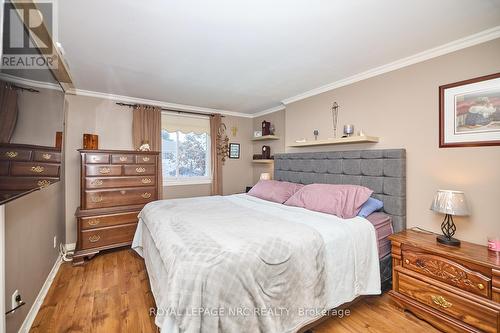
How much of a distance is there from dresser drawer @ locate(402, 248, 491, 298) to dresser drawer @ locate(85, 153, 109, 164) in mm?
3771

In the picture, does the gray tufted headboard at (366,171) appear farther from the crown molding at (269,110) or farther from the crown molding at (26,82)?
the crown molding at (26,82)

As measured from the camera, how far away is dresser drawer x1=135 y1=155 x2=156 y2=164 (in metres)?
3.47

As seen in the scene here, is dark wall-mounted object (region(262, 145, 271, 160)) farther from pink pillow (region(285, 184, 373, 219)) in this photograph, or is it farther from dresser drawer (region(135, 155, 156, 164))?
dresser drawer (region(135, 155, 156, 164))

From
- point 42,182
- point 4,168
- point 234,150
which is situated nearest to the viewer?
point 4,168

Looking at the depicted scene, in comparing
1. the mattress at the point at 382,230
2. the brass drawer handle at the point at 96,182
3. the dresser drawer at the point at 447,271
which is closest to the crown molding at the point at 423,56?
the mattress at the point at 382,230

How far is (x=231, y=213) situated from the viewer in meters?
2.42

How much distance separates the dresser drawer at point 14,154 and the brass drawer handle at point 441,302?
9.89 ft

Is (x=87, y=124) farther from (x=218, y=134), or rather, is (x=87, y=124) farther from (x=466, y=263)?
(x=466, y=263)

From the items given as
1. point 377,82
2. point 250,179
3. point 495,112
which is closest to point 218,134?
point 250,179

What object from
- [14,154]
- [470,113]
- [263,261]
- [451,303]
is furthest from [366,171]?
[14,154]

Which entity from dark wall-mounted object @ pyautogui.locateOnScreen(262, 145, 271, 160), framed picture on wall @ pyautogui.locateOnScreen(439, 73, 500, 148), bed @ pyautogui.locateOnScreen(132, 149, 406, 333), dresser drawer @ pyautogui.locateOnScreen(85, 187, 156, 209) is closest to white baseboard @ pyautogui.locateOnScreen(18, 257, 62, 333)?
dresser drawer @ pyautogui.locateOnScreen(85, 187, 156, 209)

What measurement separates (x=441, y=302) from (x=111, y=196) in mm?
3885

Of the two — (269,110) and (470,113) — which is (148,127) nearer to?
(269,110)

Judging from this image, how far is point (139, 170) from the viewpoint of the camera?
11.4 feet
